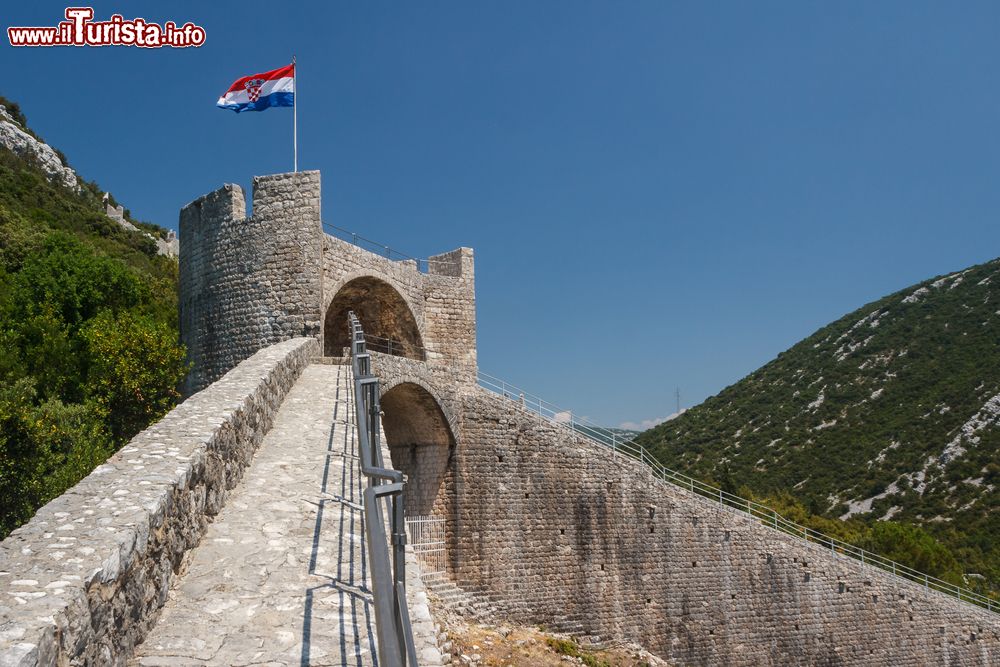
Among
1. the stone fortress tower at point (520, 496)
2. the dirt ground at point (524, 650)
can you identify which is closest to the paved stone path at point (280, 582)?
the dirt ground at point (524, 650)

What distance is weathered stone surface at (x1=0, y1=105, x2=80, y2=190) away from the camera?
1998 inches

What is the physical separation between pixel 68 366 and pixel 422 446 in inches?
378

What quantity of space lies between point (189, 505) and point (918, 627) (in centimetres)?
2088

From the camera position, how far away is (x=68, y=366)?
60.1 feet

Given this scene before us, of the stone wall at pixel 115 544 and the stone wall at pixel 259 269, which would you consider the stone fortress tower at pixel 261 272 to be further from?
the stone wall at pixel 115 544

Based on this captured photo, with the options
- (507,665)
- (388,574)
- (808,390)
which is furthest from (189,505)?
(808,390)

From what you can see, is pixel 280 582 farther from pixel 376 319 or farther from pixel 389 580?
pixel 376 319

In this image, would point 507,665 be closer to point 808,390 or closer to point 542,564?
point 542,564

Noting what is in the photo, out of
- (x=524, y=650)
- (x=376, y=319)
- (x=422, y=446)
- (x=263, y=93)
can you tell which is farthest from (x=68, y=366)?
(x=524, y=650)

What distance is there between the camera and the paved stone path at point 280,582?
3.74 m

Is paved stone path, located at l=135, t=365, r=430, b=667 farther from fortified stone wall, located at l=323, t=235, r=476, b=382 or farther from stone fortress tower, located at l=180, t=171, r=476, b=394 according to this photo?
fortified stone wall, located at l=323, t=235, r=476, b=382

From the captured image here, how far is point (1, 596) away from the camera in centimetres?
294

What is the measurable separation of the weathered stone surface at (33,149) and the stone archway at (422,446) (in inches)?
1891

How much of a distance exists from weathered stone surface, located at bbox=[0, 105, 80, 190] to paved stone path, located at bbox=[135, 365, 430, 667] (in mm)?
55704
